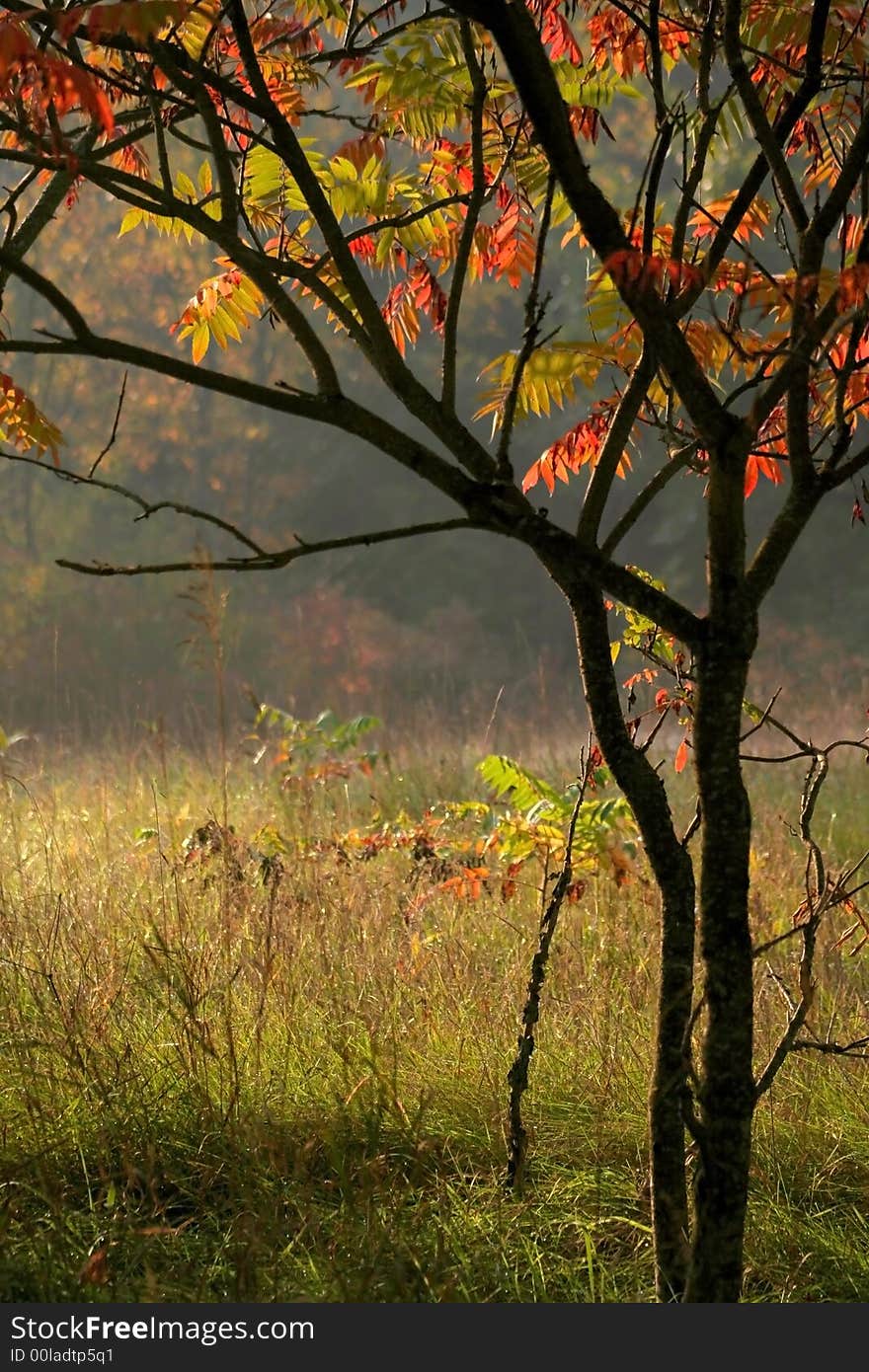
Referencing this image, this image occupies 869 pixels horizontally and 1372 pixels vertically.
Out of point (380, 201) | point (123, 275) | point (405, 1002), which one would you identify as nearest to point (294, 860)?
point (405, 1002)

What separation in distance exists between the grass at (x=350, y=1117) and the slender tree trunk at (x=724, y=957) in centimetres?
42

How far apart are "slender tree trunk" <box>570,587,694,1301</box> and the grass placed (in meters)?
0.39

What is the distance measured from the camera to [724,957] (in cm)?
180

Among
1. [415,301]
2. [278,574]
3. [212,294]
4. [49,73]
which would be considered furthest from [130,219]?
[278,574]

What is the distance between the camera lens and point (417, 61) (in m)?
2.57

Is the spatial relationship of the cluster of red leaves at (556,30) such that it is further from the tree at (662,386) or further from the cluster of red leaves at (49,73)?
the cluster of red leaves at (49,73)

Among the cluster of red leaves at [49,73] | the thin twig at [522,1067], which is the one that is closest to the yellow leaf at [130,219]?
the cluster of red leaves at [49,73]

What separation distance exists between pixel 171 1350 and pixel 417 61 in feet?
7.54

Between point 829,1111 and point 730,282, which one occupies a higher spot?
point 730,282

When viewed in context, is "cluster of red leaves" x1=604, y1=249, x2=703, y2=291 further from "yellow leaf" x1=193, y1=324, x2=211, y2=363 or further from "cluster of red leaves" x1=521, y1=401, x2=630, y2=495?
"yellow leaf" x1=193, y1=324, x2=211, y2=363

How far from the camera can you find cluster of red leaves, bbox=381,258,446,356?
108 inches

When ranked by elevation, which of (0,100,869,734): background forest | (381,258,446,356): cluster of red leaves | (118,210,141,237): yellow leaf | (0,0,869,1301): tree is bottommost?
(0,0,869,1301): tree

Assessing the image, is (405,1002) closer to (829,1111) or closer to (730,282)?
(829,1111)

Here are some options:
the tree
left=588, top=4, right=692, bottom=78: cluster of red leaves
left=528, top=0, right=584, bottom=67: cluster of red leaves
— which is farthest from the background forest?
the tree
